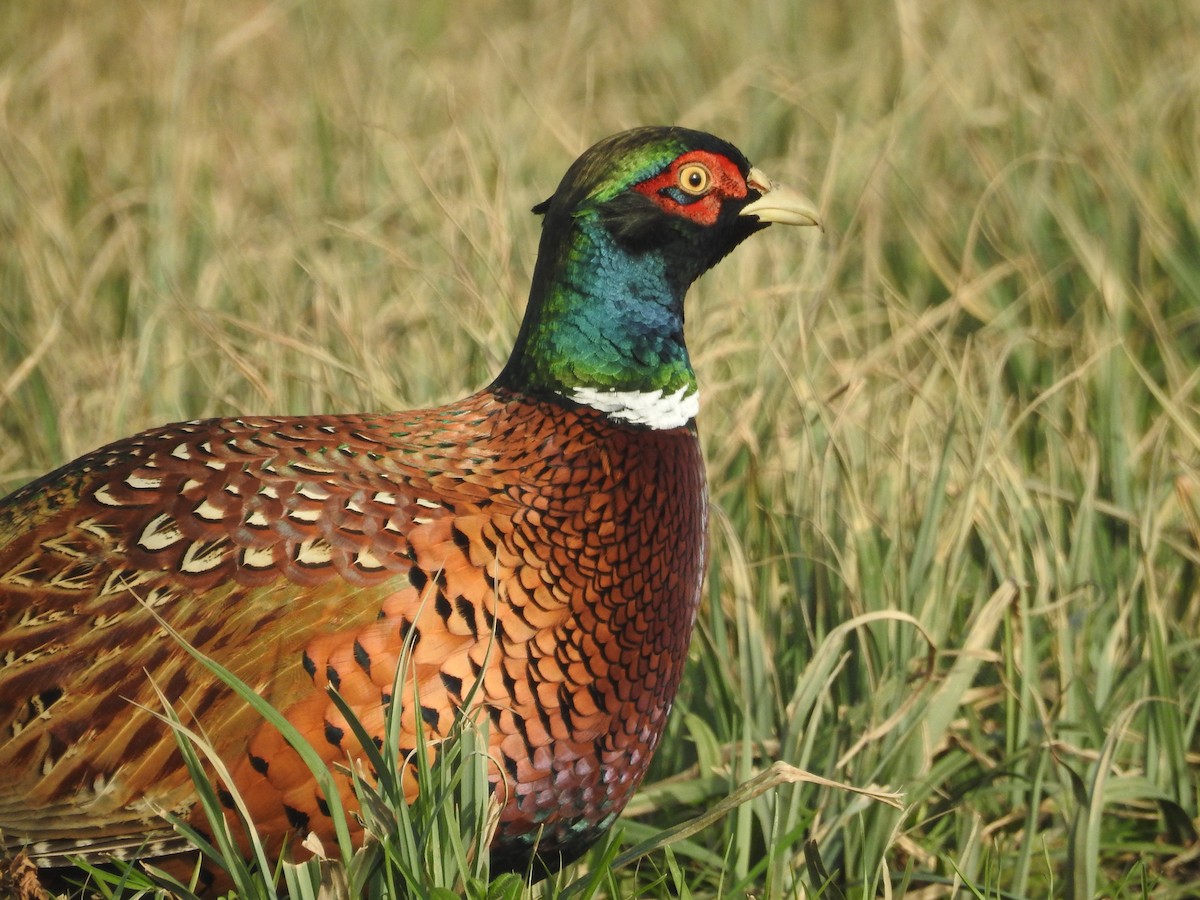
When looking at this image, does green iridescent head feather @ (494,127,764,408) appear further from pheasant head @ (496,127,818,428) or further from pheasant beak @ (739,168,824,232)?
pheasant beak @ (739,168,824,232)

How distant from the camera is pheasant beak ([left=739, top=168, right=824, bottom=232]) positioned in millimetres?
2701

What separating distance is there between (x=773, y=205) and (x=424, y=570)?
2.99 feet

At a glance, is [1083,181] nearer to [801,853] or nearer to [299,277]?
[299,277]

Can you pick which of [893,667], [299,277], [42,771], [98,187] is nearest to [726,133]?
[299,277]

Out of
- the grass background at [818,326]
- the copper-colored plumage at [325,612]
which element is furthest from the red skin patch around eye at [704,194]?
the grass background at [818,326]

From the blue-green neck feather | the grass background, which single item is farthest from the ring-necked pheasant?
the grass background

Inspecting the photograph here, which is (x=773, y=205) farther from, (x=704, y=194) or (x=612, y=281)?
(x=612, y=281)

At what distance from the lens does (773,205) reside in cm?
271

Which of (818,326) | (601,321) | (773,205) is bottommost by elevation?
(818,326)

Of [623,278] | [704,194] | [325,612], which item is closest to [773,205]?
[704,194]

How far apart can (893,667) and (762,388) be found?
808 mm

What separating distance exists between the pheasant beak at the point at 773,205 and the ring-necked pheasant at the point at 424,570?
0.06 m

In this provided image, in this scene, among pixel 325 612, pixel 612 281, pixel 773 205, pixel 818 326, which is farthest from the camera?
pixel 818 326

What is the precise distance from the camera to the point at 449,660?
7.32 feet
